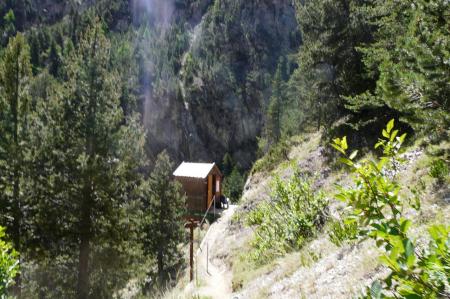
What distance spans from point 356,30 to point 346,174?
6925 mm

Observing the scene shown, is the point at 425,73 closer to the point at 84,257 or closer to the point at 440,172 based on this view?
Answer: the point at 440,172

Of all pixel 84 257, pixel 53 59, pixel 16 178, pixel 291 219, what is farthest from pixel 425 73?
pixel 53 59

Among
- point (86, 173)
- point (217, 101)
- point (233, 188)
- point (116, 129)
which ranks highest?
point (116, 129)

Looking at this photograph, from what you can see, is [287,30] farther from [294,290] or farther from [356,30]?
[294,290]

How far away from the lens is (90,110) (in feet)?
42.2

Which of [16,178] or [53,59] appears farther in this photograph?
[53,59]

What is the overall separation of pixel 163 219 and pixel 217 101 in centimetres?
6444

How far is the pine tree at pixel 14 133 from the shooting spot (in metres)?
13.1

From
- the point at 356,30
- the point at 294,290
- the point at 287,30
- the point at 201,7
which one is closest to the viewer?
the point at 294,290

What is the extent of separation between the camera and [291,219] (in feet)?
26.6

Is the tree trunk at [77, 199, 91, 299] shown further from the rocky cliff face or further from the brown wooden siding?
the rocky cliff face

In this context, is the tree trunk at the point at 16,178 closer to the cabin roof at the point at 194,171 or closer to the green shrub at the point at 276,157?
the green shrub at the point at 276,157

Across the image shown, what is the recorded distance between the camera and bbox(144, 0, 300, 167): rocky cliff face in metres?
87.1

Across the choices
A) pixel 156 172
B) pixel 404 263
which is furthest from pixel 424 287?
pixel 156 172
